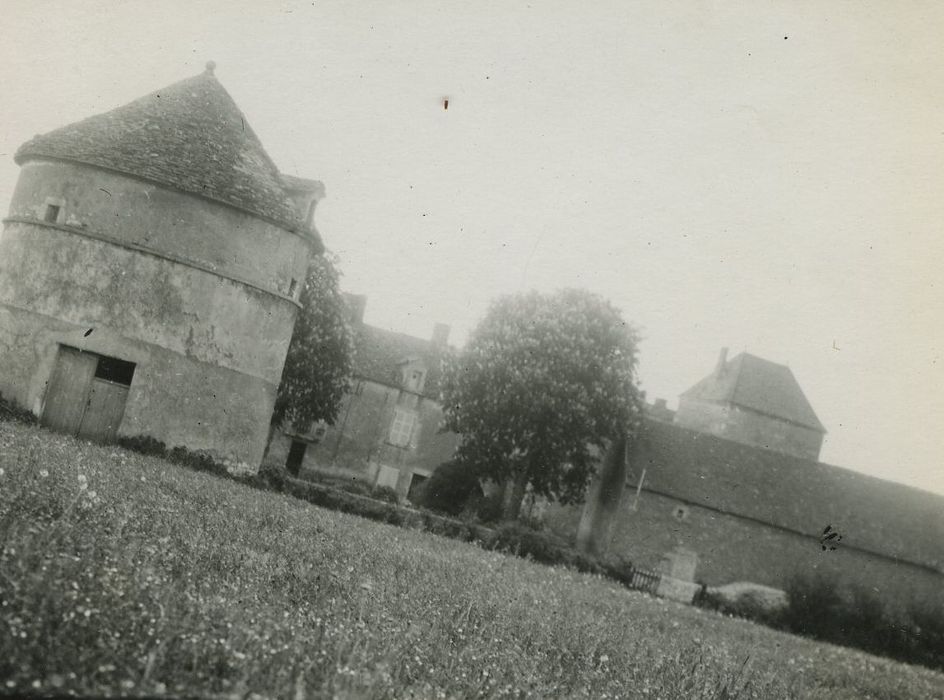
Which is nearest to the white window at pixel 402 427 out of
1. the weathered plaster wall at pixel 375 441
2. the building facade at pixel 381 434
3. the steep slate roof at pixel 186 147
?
the building facade at pixel 381 434

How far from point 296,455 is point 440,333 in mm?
11773

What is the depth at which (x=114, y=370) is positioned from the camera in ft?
→ 60.3

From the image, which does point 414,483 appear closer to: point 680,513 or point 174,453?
point 680,513

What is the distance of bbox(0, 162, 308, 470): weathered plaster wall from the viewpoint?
17.8 m

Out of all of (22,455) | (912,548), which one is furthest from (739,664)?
(912,548)

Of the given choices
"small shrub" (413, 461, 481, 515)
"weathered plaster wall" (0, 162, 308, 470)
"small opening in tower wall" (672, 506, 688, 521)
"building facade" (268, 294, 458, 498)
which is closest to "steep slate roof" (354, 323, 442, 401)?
"building facade" (268, 294, 458, 498)

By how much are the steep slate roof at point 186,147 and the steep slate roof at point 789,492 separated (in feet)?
67.7

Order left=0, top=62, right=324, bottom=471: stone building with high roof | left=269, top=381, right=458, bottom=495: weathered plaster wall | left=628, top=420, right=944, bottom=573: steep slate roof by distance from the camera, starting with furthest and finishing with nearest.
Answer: left=269, top=381, right=458, bottom=495: weathered plaster wall
left=628, top=420, right=944, bottom=573: steep slate roof
left=0, top=62, right=324, bottom=471: stone building with high roof

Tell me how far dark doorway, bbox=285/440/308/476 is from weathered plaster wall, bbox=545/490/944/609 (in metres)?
16.4

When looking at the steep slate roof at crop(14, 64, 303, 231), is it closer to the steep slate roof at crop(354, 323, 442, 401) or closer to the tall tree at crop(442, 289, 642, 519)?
the tall tree at crop(442, 289, 642, 519)

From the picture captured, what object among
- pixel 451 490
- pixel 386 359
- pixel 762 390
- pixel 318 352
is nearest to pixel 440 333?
pixel 386 359

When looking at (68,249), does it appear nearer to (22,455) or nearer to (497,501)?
(22,455)

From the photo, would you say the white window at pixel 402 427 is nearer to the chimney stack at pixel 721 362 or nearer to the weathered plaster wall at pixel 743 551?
the weathered plaster wall at pixel 743 551

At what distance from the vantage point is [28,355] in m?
17.7
